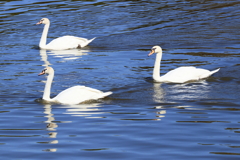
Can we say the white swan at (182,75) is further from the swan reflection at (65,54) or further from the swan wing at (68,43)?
the swan wing at (68,43)

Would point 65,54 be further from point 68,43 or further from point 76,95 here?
point 76,95

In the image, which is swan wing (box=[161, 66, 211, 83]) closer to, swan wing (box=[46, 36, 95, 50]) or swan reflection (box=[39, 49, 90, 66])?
swan reflection (box=[39, 49, 90, 66])

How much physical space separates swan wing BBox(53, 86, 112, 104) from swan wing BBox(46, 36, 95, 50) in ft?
24.8

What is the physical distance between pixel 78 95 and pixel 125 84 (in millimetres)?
2230

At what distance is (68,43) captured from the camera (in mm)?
19438

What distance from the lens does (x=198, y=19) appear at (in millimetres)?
23828

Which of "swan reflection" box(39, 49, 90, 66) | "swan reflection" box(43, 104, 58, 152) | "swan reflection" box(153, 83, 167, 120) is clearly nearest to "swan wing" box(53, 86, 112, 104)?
"swan reflection" box(43, 104, 58, 152)

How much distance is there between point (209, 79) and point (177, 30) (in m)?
7.48

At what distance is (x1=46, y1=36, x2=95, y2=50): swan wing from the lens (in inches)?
762

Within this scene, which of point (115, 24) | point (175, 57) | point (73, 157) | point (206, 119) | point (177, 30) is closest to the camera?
point (73, 157)

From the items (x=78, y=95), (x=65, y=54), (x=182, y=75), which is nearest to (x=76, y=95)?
(x=78, y=95)

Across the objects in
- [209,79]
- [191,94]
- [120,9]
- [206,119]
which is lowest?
[206,119]

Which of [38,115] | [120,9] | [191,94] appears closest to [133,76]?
[191,94]

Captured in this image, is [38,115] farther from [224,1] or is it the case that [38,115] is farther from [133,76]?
[224,1]
